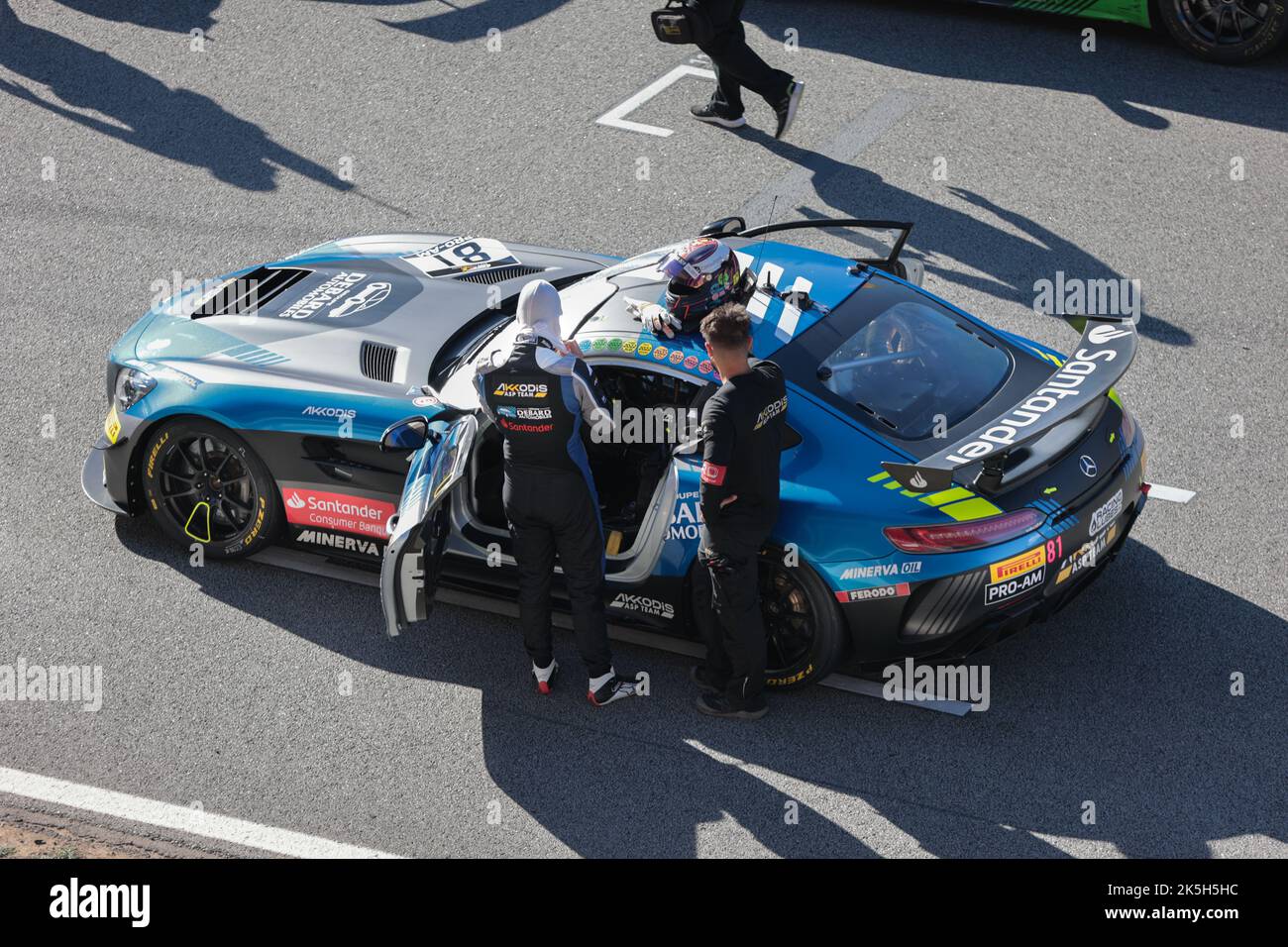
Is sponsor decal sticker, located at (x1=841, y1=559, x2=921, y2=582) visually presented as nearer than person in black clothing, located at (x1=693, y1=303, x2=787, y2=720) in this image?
No

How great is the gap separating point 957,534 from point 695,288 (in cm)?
145

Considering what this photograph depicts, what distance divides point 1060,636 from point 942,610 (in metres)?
1.03

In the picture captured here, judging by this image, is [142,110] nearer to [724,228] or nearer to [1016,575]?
[724,228]

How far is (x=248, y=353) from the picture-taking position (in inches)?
280

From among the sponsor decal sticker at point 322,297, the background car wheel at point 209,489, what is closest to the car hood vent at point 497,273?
the sponsor decal sticker at point 322,297

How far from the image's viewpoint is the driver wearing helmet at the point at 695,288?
604 cm

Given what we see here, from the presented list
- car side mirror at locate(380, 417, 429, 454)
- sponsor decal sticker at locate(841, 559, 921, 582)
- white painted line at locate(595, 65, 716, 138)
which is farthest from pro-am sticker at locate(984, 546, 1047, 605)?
white painted line at locate(595, 65, 716, 138)

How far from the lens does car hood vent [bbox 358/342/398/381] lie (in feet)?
22.4

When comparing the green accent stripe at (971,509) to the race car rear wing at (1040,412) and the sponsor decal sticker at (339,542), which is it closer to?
the race car rear wing at (1040,412)

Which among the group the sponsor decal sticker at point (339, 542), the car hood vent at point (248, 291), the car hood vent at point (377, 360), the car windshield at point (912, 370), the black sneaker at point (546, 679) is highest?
the car windshield at point (912, 370)

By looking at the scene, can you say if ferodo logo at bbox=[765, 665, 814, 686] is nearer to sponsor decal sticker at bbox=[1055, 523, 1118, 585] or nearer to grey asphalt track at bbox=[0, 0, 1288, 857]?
grey asphalt track at bbox=[0, 0, 1288, 857]

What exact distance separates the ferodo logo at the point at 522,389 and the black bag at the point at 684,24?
220 inches

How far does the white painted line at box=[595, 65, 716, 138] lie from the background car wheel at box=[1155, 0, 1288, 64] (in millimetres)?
3586
